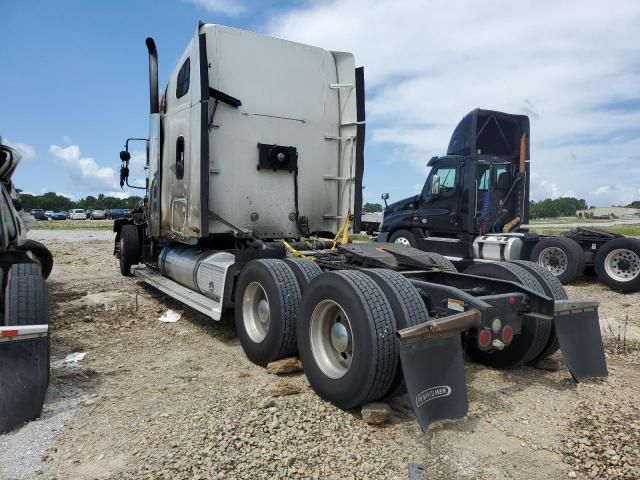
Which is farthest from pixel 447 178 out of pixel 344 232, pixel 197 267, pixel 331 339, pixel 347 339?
pixel 347 339

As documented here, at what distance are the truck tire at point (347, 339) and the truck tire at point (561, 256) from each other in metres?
6.96

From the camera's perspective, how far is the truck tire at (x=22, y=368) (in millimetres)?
3254

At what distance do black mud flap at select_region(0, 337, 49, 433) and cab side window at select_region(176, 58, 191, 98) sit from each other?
380 cm

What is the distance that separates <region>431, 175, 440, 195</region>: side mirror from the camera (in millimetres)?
11352

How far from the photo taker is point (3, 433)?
3.13m

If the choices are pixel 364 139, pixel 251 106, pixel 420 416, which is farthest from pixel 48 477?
pixel 364 139

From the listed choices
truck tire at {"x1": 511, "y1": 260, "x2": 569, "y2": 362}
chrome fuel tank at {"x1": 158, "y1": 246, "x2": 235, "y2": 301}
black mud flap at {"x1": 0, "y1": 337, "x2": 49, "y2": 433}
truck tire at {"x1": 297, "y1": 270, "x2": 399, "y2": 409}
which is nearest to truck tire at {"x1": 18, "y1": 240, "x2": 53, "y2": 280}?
chrome fuel tank at {"x1": 158, "y1": 246, "x2": 235, "y2": 301}

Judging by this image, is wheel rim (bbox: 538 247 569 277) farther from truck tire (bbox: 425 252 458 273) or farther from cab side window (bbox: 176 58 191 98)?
cab side window (bbox: 176 58 191 98)

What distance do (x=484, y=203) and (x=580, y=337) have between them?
7.66 metres

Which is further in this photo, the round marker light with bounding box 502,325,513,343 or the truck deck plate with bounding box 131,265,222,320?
the truck deck plate with bounding box 131,265,222,320

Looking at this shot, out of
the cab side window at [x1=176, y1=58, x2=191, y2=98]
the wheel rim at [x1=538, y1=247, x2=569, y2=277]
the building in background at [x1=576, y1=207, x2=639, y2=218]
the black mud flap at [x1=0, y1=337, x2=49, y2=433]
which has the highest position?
the cab side window at [x1=176, y1=58, x2=191, y2=98]

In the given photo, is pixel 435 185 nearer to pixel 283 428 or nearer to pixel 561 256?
pixel 561 256

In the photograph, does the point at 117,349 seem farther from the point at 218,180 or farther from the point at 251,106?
the point at 251,106

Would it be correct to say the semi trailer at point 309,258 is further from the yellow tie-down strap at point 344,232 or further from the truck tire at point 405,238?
the truck tire at point 405,238
